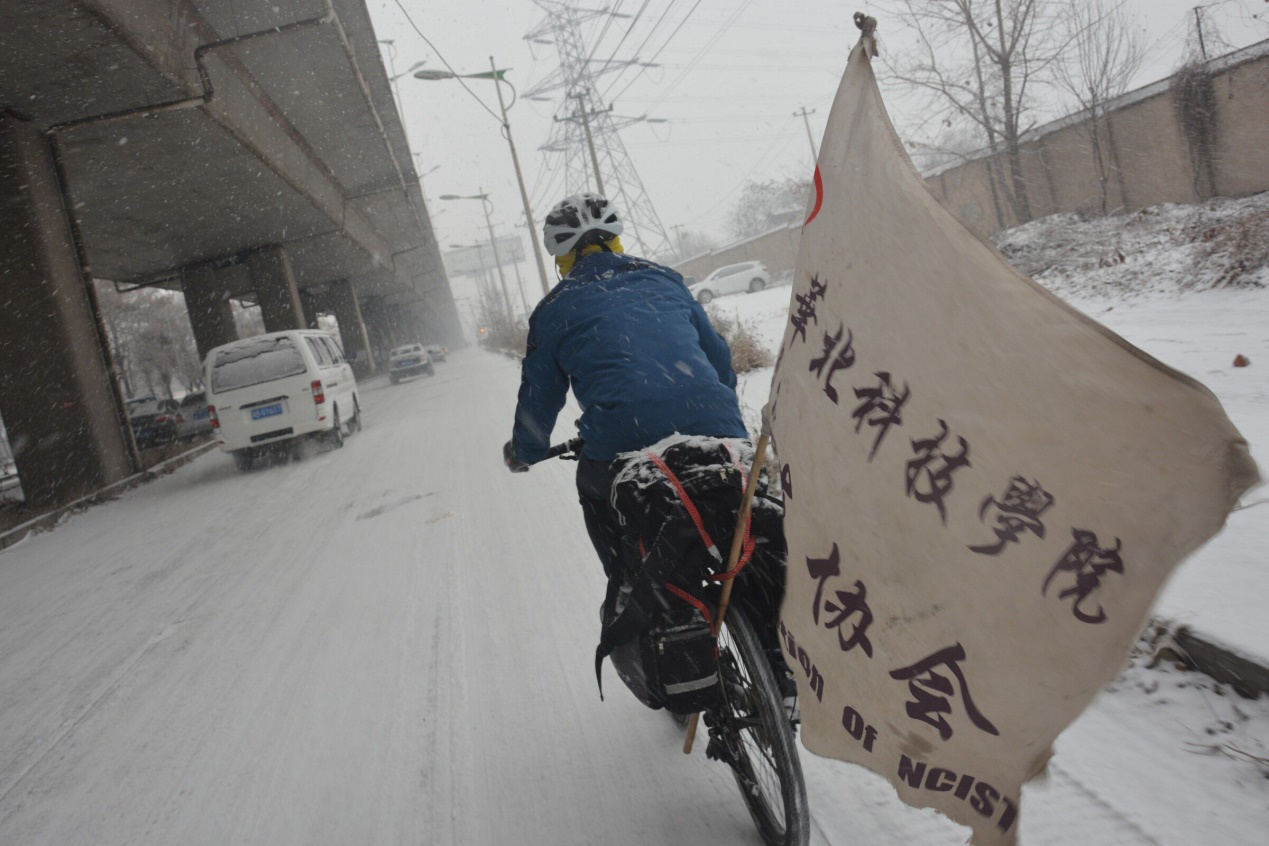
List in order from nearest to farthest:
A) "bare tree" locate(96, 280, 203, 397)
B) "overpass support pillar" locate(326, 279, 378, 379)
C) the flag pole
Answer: the flag pole, "overpass support pillar" locate(326, 279, 378, 379), "bare tree" locate(96, 280, 203, 397)

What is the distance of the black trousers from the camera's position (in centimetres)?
249

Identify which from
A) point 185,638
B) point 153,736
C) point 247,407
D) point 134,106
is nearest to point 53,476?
point 247,407

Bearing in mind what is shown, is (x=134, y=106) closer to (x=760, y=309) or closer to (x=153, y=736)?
(x=153, y=736)

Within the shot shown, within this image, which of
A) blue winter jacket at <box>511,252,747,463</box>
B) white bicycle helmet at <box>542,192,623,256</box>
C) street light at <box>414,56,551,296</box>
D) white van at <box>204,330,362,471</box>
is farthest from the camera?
street light at <box>414,56,551,296</box>

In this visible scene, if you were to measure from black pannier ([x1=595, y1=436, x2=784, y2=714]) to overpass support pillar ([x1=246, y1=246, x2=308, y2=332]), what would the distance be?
26.8 m

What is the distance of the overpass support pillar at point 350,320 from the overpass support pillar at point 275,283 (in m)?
14.6

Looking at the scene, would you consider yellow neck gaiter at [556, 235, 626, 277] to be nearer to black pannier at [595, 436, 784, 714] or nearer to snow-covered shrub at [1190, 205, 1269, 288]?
black pannier at [595, 436, 784, 714]

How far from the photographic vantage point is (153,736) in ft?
11.8

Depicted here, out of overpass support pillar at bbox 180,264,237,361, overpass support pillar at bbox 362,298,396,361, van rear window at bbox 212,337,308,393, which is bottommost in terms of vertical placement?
van rear window at bbox 212,337,308,393

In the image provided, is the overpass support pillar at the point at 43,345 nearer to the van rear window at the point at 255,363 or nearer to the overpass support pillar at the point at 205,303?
the van rear window at the point at 255,363

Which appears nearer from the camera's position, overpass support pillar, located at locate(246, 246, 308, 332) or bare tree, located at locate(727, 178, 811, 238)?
overpass support pillar, located at locate(246, 246, 308, 332)

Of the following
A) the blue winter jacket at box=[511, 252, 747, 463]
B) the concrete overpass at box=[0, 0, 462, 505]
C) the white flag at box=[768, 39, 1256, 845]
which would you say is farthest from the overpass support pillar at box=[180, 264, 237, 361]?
the white flag at box=[768, 39, 1256, 845]

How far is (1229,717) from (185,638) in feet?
17.3

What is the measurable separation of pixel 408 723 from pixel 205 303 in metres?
27.5
